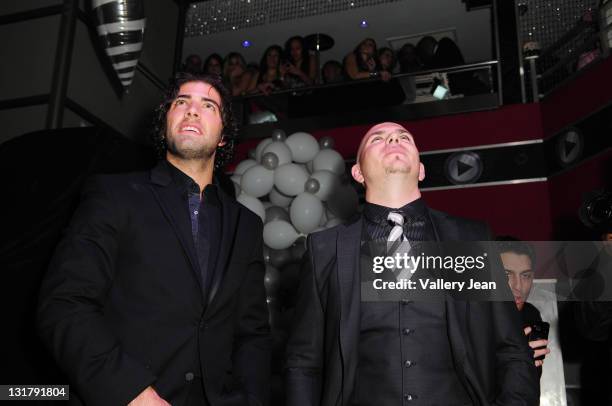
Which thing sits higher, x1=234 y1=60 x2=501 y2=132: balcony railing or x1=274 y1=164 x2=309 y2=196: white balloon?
x1=234 y1=60 x2=501 y2=132: balcony railing

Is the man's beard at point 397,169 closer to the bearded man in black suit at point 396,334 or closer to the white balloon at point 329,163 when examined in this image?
the bearded man in black suit at point 396,334

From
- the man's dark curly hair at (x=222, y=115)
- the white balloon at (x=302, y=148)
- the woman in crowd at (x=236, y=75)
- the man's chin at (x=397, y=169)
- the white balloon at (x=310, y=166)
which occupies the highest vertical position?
the woman in crowd at (x=236, y=75)

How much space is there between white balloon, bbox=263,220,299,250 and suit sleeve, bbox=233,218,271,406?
1625mm

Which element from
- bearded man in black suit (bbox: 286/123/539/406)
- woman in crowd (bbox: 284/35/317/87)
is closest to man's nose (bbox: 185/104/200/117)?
bearded man in black suit (bbox: 286/123/539/406)

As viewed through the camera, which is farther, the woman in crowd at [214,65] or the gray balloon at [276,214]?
the woman in crowd at [214,65]

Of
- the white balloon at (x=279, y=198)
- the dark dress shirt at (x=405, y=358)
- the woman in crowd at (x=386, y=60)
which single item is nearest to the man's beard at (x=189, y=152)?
the dark dress shirt at (x=405, y=358)

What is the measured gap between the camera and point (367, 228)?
5.87 feet

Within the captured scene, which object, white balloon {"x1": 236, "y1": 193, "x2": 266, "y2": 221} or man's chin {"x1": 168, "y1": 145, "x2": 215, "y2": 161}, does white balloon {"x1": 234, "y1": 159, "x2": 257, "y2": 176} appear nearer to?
white balloon {"x1": 236, "y1": 193, "x2": 266, "y2": 221}

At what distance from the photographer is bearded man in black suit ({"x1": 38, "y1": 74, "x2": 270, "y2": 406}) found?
4.04 feet

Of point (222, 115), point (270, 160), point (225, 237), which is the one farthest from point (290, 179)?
point (225, 237)

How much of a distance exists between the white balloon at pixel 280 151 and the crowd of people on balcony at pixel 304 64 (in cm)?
177

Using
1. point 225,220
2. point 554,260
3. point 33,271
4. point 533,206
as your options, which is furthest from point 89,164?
A: point 533,206

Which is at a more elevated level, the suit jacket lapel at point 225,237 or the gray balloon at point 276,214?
the gray balloon at point 276,214

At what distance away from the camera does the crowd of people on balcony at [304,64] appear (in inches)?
219
